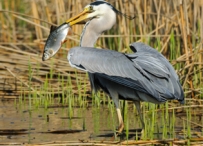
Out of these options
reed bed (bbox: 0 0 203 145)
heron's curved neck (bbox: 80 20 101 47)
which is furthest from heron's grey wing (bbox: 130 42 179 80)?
reed bed (bbox: 0 0 203 145)

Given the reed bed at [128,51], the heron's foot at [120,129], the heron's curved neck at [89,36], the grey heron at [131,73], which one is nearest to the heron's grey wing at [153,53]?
the grey heron at [131,73]

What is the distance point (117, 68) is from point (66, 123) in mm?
1037

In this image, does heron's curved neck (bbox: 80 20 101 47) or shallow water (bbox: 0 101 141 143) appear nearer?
shallow water (bbox: 0 101 141 143)

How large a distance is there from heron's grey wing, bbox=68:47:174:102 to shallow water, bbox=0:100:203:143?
309mm

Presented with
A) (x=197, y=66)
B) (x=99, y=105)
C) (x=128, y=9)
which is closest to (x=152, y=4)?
(x=128, y=9)

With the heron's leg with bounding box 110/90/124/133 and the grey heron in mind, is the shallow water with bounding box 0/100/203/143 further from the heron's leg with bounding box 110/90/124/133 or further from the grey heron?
the grey heron

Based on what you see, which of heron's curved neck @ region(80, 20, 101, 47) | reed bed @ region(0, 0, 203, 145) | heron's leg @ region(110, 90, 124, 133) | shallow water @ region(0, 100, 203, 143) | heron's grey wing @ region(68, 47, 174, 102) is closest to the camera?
heron's grey wing @ region(68, 47, 174, 102)

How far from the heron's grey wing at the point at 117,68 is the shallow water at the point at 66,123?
0.31 m

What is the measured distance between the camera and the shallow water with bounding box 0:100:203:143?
541 centimetres

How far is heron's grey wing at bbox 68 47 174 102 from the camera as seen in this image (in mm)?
5176

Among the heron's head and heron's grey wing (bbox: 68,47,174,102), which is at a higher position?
the heron's head

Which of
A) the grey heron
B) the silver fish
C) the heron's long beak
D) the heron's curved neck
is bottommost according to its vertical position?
the grey heron

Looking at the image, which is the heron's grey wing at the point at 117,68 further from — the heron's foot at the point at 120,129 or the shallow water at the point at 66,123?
the heron's foot at the point at 120,129

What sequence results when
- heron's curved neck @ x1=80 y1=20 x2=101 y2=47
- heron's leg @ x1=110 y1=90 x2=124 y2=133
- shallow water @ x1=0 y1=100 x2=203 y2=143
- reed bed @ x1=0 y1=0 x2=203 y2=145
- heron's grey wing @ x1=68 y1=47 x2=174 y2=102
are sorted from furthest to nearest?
reed bed @ x1=0 y1=0 x2=203 y2=145 → heron's curved neck @ x1=80 y1=20 x2=101 y2=47 → heron's leg @ x1=110 y1=90 x2=124 y2=133 → shallow water @ x1=0 y1=100 x2=203 y2=143 → heron's grey wing @ x1=68 y1=47 x2=174 y2=102
